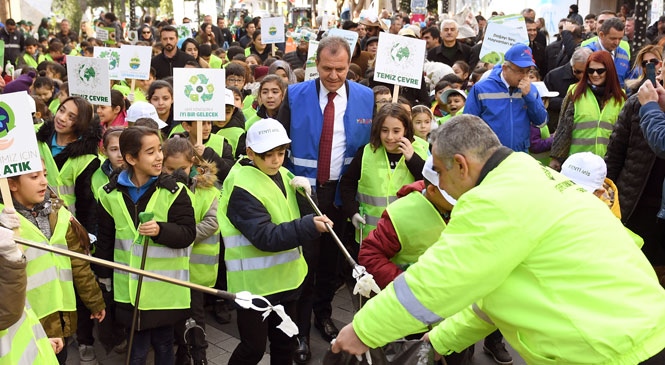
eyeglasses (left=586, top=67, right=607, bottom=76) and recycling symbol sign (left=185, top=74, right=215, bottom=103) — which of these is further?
eyeglasses (left=586, top=67, right=607, bottom=76)

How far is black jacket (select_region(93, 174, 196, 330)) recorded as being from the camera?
480 centimetres

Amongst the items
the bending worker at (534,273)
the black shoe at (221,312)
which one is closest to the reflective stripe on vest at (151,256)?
the black shoe at (221,312)

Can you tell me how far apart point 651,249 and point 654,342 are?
3.24 m

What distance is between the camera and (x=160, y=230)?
4.73 meters

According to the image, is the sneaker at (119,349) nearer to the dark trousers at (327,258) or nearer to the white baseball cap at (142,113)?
the dark trousers at (327,258)

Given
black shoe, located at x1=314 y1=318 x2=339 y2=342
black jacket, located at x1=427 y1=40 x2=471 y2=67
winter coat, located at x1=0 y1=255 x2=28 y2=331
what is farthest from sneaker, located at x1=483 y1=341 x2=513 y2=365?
black jacket, located at x1=427 y1=40 x2=471 y2=67

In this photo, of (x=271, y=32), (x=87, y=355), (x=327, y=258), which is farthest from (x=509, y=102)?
(x=271, y=32)

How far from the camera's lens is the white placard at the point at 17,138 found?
13.7 feet

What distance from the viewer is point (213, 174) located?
5750mm

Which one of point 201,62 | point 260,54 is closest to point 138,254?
point 201,62

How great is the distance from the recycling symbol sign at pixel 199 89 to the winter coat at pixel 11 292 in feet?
12.0

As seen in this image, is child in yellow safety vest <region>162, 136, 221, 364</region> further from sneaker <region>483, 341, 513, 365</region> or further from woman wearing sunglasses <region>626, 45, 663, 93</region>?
woman wearing sunglasses <region>626, 45, 663, 93</region>

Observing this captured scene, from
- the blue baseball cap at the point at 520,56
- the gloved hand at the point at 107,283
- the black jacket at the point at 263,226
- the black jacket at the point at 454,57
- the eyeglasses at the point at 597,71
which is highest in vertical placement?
the blue baseball cap at the point at 520,56

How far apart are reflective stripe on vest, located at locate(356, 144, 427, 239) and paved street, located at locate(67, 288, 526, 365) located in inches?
43.0
